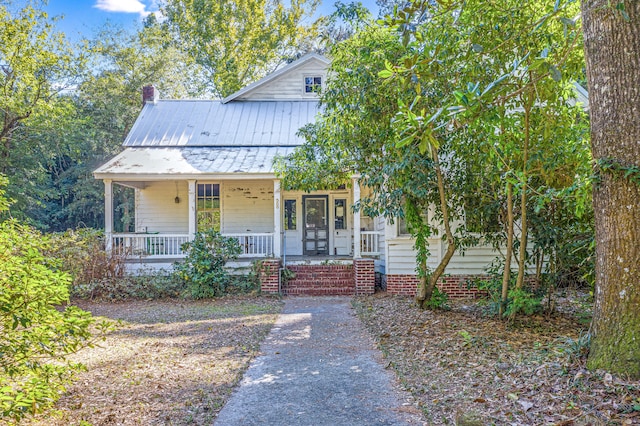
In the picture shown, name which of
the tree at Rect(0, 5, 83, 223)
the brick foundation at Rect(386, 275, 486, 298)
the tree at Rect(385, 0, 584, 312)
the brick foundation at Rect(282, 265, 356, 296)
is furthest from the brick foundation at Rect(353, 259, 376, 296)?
the tree at Rect(0, 5, 83, 223)

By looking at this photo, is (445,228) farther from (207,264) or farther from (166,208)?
(166,208)

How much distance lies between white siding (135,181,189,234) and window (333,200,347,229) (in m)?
4.68

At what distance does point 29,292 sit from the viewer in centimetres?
343

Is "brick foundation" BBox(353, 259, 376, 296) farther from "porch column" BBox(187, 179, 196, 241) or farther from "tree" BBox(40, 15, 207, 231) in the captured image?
"tree" BBox(40, 15, 207, 231)

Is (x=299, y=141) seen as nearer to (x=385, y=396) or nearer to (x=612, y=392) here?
(x=385, y=396)

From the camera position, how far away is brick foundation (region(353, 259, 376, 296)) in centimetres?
1139

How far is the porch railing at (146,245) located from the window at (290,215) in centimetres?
316

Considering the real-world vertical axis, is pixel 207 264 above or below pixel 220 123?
below

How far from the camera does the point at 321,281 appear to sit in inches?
461

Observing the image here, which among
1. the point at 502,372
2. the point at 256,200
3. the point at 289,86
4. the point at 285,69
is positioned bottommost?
the point at 502,372

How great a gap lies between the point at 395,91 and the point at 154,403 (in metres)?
5.08

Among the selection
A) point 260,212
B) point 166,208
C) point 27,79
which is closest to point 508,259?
point 260,212

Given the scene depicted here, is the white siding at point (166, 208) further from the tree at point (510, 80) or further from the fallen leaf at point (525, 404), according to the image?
the fallen leaf at point (525, 404)

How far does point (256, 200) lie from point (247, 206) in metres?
0.34
